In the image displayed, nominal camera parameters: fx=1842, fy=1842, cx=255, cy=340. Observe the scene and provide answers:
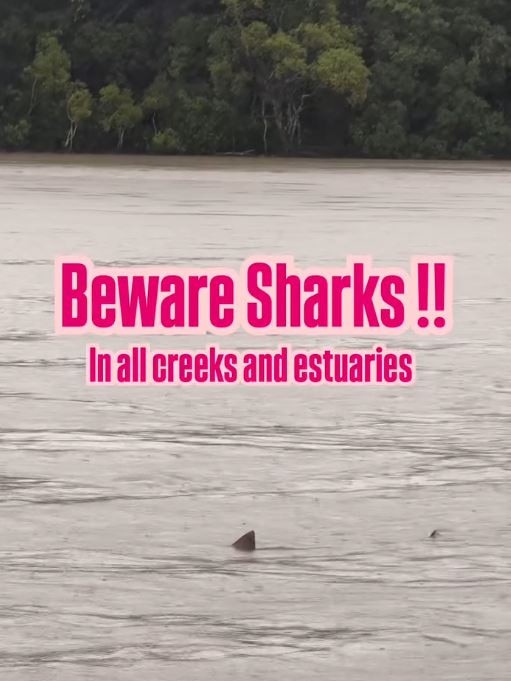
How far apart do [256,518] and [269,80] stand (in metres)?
43.5

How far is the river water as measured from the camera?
11.9 feet

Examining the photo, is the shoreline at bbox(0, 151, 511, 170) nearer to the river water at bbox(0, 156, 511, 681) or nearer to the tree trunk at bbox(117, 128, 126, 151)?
the tree trunk at bbox(117, 128, 126, 151)

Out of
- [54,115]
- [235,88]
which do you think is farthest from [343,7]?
[54,115]

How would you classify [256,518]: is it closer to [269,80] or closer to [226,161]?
[226,161]

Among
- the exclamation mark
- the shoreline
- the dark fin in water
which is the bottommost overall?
the dark fin in water

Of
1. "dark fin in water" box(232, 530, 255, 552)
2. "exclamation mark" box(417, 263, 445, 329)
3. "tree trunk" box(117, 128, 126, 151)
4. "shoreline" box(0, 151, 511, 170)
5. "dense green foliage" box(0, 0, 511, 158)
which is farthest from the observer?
"tree trunk" box(117, 128, 126, 151)

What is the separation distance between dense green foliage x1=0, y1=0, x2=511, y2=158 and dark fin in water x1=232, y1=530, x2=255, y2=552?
4111 cm

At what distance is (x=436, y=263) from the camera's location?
12836 millimetres

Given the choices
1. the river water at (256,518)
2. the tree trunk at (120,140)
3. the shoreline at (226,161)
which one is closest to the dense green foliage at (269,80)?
the tree trunk at (120,140)

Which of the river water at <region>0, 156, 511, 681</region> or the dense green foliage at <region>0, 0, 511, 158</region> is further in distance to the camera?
the dense green foliage at <region>0, 0, 511, 158</region>

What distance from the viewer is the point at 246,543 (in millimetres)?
4457

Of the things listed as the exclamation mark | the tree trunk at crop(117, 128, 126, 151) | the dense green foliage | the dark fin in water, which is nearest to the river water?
the dark fin in water

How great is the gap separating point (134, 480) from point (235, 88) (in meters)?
42.4

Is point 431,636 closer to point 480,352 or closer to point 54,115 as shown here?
point 480,352
